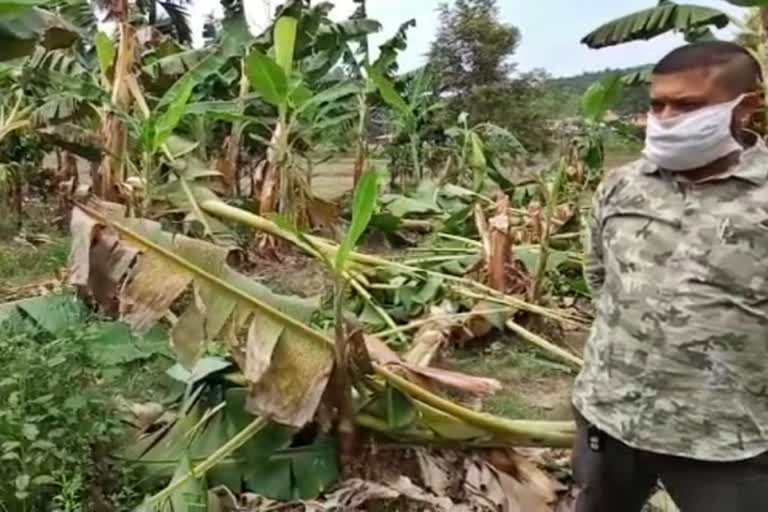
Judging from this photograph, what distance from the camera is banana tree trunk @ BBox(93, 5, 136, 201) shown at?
25.4ft

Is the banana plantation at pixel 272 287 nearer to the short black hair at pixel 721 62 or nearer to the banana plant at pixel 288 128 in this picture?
the banana plant at pixel 288 128

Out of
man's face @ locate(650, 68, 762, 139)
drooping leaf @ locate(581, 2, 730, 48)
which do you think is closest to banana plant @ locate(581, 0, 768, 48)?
drooping leaf @ locate(581, 2, 730, 48)

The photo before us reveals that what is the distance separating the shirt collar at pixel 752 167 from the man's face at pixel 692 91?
0.12 metres

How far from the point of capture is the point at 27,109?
902cm

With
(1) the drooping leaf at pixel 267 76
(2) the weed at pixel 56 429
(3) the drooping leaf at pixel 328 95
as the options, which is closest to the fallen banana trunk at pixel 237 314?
(2) the weed at pixel 56 429

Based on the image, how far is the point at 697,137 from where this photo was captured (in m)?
2.04

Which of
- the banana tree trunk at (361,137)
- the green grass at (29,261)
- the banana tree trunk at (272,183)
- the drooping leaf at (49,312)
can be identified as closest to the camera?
the drooping leaf at (49,312)

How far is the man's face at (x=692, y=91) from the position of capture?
2.07 meters

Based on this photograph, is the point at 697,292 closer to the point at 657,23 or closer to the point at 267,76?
the point at 267,76

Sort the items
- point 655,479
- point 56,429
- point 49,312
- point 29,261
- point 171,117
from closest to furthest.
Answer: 1. point 655,479
2. point 56,429
3. point 49,312
4. point 171,117
5. point 29,261

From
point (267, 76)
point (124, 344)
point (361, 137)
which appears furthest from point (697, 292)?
point (361, 137)

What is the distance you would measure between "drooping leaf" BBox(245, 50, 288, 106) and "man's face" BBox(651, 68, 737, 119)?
3805mm

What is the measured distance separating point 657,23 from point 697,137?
5.55 m

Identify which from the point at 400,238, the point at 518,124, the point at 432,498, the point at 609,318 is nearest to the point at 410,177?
the point at 518,124
